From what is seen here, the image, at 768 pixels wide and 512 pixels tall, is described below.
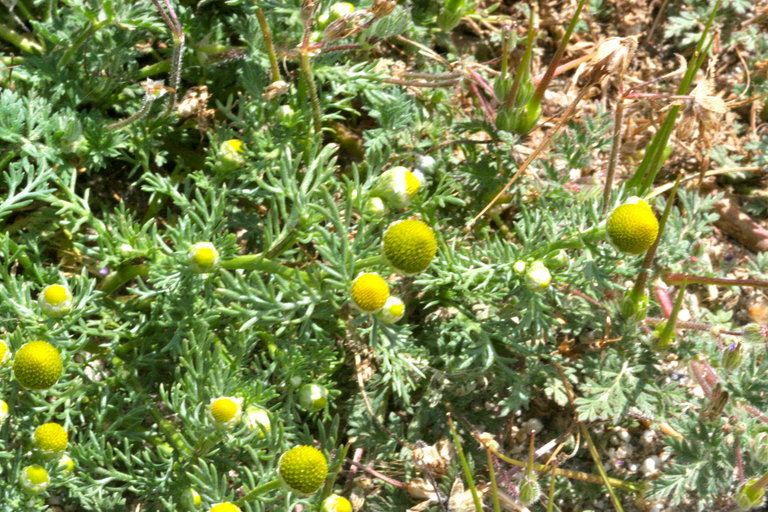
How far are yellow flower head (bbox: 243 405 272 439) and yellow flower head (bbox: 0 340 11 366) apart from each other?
675 millimetres

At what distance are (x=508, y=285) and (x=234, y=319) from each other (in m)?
0.87

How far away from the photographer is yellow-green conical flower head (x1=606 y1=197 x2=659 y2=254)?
226 cm

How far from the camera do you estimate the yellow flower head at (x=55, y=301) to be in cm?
247

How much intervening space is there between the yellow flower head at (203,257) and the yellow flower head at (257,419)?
0.43 metres

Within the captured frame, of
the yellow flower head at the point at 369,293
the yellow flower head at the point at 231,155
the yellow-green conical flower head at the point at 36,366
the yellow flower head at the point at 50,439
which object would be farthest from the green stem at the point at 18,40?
the yellow flower head at the point at 369,293

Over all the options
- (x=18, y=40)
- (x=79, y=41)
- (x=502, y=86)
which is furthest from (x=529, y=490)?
(x=18, y=40)

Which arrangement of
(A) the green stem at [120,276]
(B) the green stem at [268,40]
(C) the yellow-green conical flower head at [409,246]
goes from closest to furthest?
1. (C) the yellow-green conical flower head at [409,246]
2. (B) the green stem at [268,40]
3. (A) the green stem at [120,276]

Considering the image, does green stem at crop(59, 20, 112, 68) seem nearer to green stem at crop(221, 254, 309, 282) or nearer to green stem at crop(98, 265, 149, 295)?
green stem at crop(98, 265, 149, 295)

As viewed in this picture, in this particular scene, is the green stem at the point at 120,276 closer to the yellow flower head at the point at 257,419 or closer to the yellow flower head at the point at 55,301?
the yellow flower head at the point at 55,301

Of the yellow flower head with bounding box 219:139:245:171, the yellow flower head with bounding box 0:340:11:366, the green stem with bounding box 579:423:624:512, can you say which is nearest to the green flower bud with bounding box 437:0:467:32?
the yellow flower head with bounding box 219:139:245:171

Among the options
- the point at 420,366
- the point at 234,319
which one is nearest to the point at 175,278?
the point at 234,319

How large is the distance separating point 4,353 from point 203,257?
589 millimetres

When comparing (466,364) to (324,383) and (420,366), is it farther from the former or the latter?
(324,383)

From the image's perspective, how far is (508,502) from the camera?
108 inches
